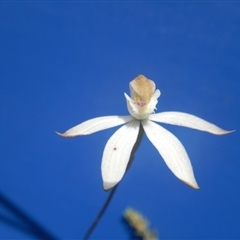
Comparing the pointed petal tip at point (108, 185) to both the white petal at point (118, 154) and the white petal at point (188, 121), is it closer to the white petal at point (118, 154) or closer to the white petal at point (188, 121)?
the white petal at point (118, 154)

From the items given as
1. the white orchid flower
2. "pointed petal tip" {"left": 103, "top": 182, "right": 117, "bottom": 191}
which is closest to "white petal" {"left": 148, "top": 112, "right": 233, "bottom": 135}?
the white orchid flower

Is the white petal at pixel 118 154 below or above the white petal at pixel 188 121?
below

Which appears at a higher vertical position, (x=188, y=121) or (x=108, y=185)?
(x=188, y=121)

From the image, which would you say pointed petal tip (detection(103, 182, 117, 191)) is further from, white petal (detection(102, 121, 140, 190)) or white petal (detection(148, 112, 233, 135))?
white petal (detection(148, 112, 233, 135))

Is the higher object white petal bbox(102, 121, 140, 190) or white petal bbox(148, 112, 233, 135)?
white petal bbox(148, 112, 233, 135)

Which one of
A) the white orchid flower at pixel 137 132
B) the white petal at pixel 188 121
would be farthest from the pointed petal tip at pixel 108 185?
the white petal at pixel 188 121

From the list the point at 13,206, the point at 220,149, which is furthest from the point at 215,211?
the point at 13,206
